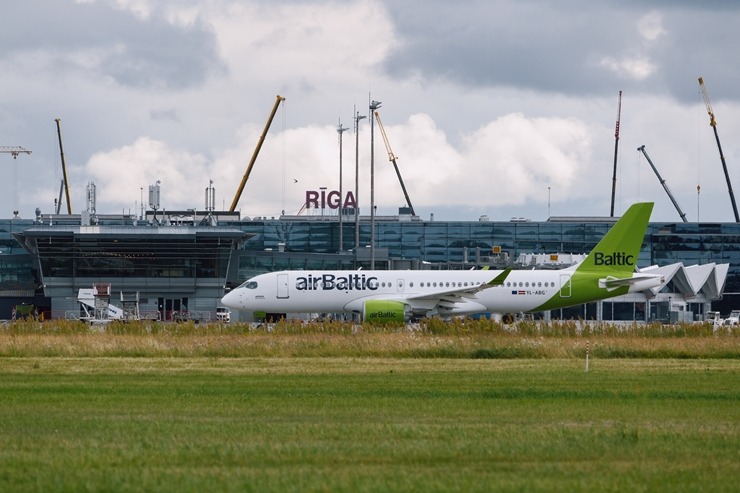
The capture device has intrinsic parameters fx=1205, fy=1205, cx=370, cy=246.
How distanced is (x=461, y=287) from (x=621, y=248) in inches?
365

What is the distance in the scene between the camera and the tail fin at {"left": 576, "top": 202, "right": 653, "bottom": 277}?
66312 millimetres

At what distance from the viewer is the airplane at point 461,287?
65.2 metres

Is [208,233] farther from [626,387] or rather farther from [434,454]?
[434,454]

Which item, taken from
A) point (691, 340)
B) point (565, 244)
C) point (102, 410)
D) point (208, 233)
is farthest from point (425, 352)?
point (565, 244)

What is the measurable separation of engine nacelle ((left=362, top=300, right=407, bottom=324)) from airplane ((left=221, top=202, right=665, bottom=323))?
7.19 feet

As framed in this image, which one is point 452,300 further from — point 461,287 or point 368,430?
point 368,430

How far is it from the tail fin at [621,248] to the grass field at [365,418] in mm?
26017

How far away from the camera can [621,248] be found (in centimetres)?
6662

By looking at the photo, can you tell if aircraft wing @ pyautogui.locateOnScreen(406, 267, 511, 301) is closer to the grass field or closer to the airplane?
the airplane

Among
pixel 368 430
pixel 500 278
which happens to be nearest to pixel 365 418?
pixel 368 430

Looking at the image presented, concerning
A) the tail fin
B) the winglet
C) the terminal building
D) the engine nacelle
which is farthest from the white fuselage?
the terminal building

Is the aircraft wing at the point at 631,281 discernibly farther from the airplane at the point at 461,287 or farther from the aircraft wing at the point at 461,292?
the aircraft wing at the point at 461,292

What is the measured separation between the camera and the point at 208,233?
91.6m

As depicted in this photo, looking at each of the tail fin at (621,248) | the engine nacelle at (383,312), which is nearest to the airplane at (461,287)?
the tail fin at (621,248)
